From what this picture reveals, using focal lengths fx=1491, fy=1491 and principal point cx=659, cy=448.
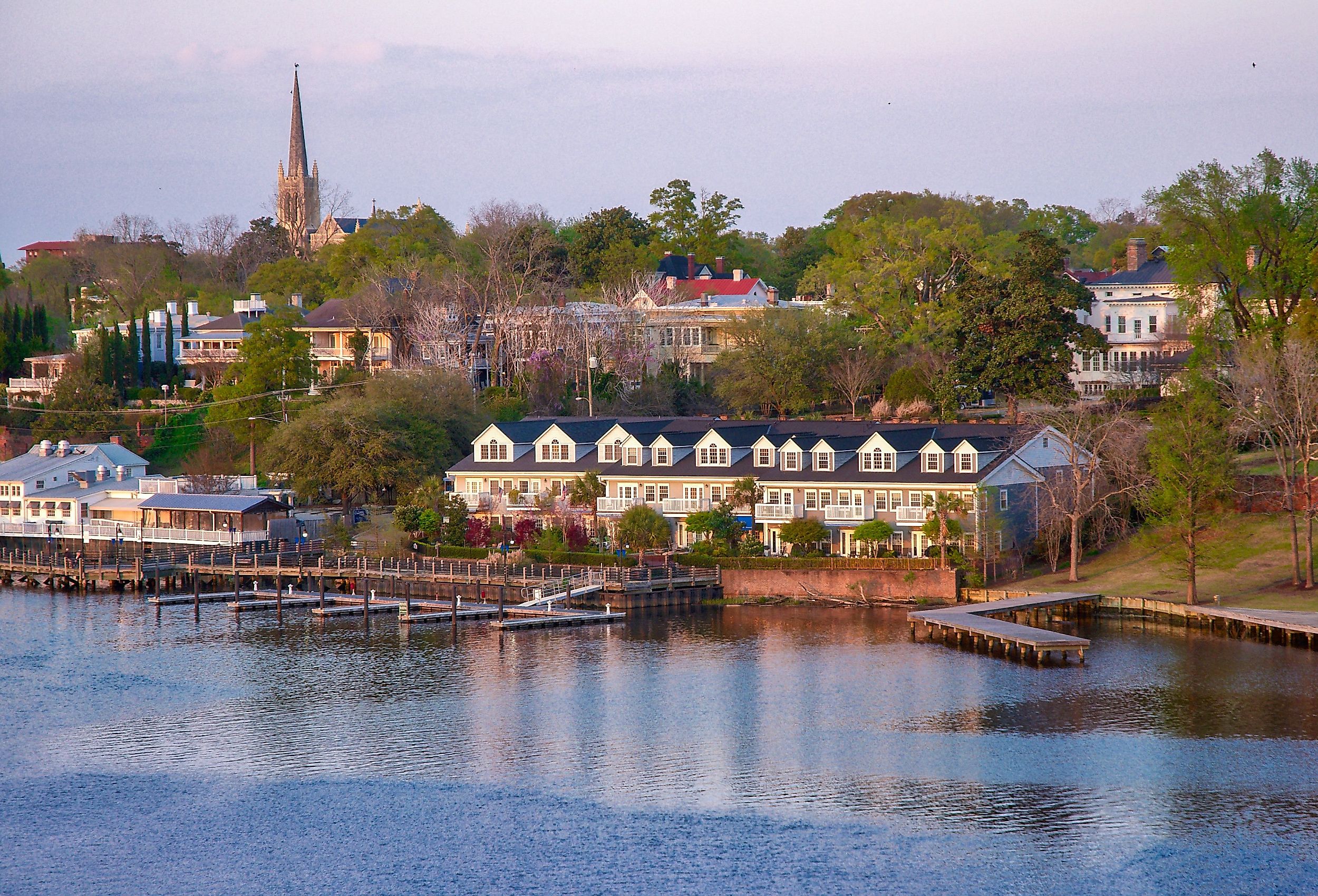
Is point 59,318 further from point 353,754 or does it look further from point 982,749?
point 982,749

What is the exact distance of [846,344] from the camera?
300ft

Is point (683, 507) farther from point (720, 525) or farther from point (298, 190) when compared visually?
point (298, 190)

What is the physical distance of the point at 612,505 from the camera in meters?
69.5

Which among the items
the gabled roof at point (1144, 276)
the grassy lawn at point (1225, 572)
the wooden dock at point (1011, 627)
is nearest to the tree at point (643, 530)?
the wooden dock at point (1011, 627)

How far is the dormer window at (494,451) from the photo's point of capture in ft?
246

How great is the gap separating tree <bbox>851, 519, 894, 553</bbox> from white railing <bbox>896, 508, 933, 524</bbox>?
684mm

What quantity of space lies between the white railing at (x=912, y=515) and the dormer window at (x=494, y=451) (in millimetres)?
21307

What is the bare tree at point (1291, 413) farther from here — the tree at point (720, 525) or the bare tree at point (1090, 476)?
the tree at point (720, 525)

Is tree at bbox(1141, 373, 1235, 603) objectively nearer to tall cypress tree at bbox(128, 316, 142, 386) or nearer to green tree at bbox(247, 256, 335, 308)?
tall cypress tree at bbox(128, 316, 142, 386)

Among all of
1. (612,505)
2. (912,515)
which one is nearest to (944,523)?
(912,515)

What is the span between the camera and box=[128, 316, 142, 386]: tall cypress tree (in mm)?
103375

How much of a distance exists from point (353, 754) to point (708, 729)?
10132 millimetres

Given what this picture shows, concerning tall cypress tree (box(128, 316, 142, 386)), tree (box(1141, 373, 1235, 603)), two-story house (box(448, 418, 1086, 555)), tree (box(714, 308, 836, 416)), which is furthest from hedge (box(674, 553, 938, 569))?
tall cypress tree (box(128, 316, 142, 386))

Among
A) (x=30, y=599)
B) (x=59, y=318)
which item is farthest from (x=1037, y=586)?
(x=59, y=318)
